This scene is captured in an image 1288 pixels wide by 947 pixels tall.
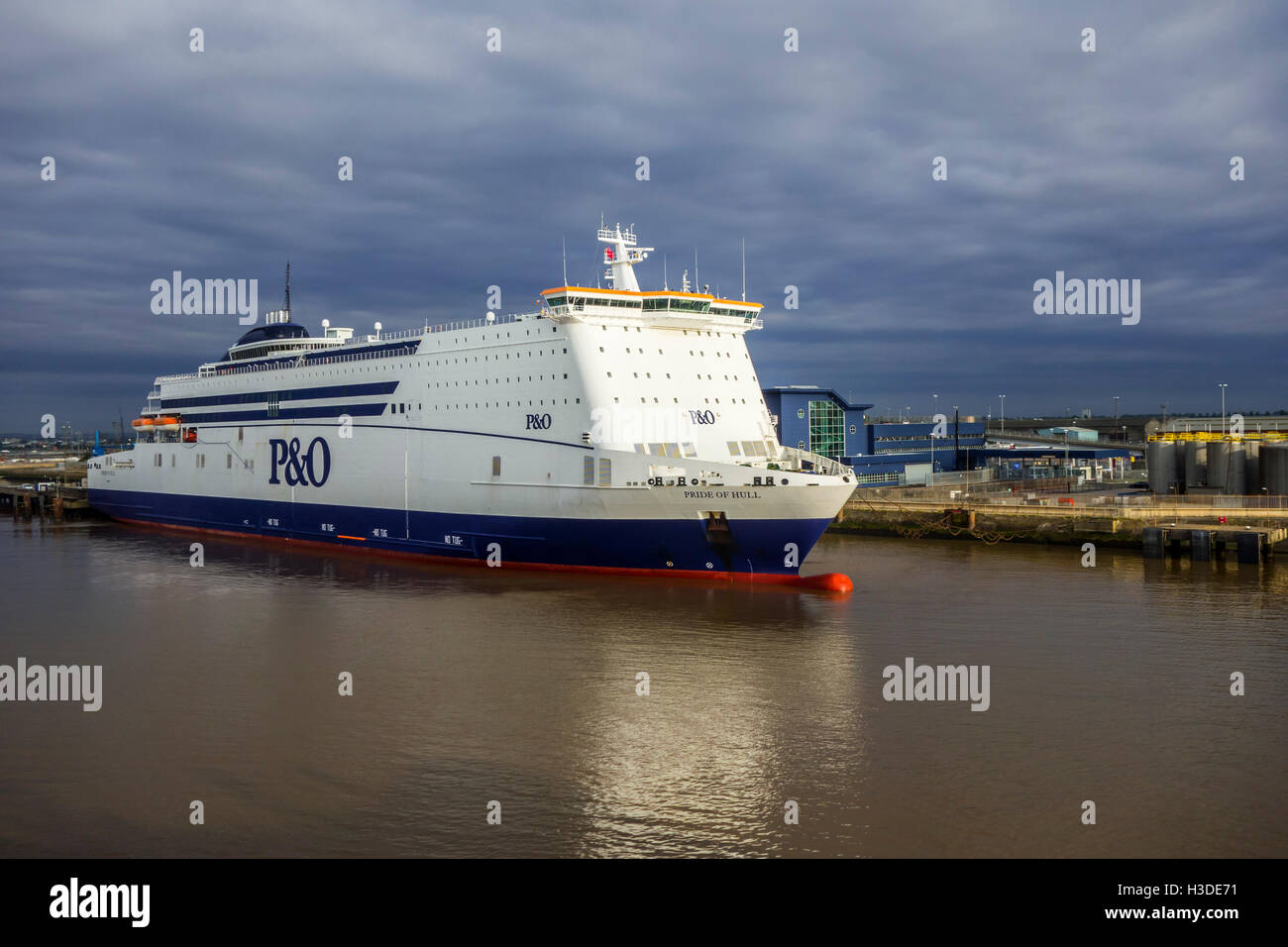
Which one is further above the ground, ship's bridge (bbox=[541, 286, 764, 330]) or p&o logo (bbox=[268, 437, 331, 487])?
ship's bridge (bbox=[541, 286, 764, 330])

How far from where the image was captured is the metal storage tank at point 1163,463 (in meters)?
44.1

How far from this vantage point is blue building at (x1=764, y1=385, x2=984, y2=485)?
174 feet

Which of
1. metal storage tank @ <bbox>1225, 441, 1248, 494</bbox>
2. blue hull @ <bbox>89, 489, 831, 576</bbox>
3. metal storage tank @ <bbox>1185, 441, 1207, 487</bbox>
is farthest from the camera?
metal storage tank @ <bbox>1185, 441, 1207, 487</bbox>

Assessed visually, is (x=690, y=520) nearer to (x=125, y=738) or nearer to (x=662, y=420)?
(x=662, y=420)

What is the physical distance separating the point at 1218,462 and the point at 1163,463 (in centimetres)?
260

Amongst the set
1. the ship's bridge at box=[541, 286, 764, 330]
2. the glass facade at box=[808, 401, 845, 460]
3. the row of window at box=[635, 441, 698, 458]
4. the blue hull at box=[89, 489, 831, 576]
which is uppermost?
the ship's bridge at box=[541, 286, 764, 330]

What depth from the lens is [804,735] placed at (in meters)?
14.7

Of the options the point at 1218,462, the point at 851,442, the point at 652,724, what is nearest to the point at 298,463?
the point at 652,724

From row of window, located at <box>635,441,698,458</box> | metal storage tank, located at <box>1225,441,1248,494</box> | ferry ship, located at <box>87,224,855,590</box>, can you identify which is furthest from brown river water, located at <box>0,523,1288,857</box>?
metal storage tank, located at <box>1225,441,1248,494</box>

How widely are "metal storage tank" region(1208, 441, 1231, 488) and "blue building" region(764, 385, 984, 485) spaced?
56.0 ft

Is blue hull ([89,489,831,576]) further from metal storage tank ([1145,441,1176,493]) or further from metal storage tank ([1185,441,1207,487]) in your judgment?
metal storage tank ([1185,441,1207,487])
